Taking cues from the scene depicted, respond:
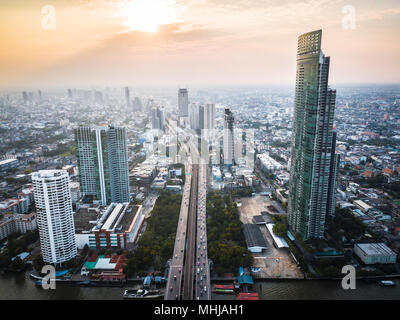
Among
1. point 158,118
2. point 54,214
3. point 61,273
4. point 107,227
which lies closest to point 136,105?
point 158,118

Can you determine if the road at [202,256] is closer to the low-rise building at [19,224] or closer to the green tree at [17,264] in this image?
the green tree at [17,264]

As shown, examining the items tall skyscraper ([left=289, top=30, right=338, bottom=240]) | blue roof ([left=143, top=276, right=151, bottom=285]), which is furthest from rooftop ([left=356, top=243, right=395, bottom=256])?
blue roof ([left=143, top=276, right=151, bottom=285])

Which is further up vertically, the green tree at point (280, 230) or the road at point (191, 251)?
the green tree at point (280, 230)

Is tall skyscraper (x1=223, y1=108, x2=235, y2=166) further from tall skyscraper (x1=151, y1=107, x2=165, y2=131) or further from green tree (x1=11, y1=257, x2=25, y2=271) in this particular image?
green tree (x1=11, y1=257, x2=25, y2=271)

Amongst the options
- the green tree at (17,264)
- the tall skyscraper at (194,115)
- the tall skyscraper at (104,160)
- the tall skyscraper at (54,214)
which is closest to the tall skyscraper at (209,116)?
the tall skyscraper at (194,115)

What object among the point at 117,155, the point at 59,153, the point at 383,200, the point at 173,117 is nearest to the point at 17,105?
the point at 59,153

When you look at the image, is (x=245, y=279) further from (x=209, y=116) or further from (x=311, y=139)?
(x=209, y=116)
